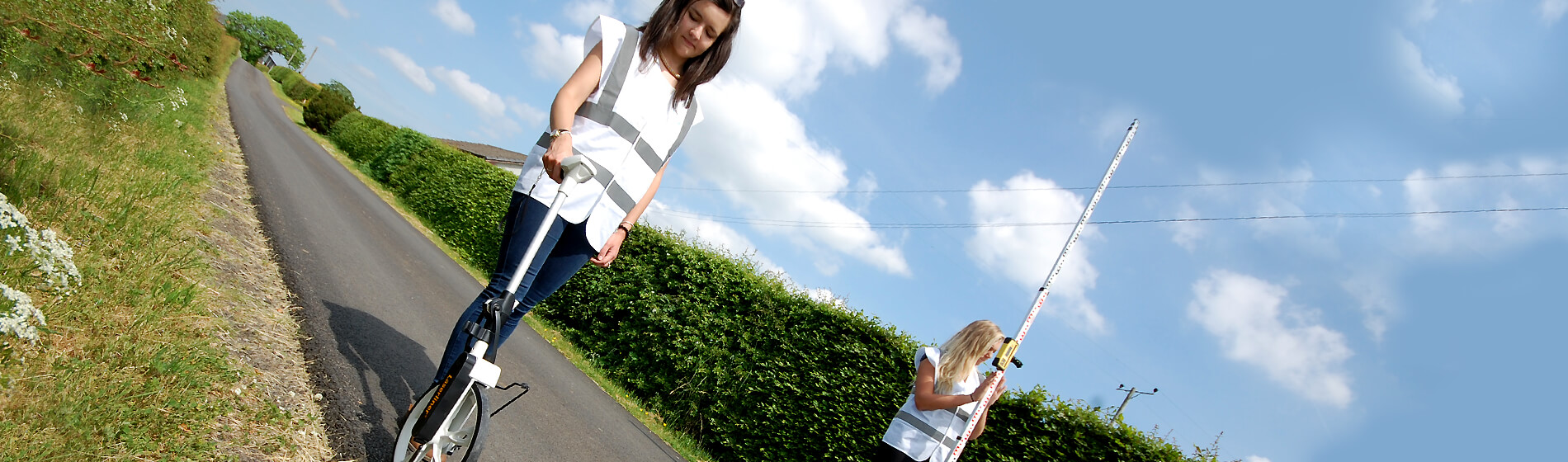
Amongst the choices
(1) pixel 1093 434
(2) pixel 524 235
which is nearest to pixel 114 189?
(2) pixel 524 235

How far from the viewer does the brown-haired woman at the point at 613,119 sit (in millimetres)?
2609

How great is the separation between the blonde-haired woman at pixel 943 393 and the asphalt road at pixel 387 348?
6.42ft

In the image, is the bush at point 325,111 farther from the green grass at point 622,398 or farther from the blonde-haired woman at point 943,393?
the blonde-haired woman at point 943,393

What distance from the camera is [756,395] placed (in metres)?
7.79

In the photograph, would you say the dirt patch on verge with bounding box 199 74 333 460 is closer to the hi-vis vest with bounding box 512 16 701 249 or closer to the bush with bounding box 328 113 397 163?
the hi-vis vest with bounding box 512 16 701 249

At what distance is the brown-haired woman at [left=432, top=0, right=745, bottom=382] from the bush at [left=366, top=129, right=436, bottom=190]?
20.4 metres

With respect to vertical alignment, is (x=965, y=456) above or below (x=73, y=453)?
above

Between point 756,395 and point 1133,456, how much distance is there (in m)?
3.69

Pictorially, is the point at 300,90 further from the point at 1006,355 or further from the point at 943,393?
the point at 1006,355

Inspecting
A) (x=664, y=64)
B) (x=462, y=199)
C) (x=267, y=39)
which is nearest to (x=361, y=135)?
(x=462, y=199)

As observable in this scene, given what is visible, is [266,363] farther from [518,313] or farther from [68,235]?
[68,235]

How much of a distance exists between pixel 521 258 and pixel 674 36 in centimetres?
98

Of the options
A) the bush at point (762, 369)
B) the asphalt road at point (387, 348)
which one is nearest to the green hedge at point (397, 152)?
the asphalt road at point (387, 348)

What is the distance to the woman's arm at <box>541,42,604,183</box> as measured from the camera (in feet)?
7.82
